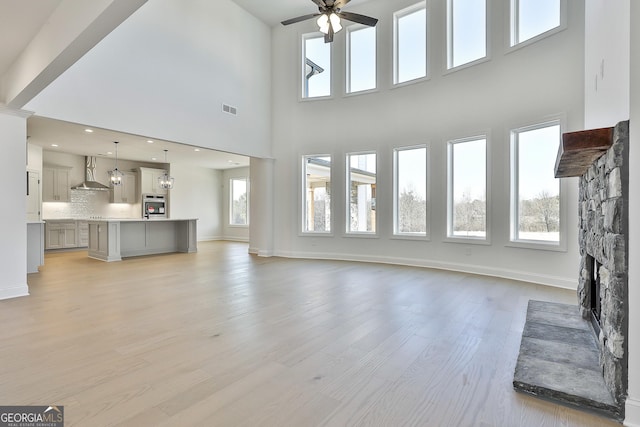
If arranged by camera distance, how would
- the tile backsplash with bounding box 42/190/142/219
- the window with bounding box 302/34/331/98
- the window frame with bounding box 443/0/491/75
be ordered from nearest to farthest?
the window frame with bounding box 443/0/491/75, the window with bounding box 302/34/331/98, the tile backsplash with bounding box 42/190/142/219

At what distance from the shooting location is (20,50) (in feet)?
11.1

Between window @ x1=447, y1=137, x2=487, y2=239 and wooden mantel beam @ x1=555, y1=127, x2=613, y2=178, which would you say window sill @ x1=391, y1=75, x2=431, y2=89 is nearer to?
window @ x1=447, y1=137, x2=487, y2=239

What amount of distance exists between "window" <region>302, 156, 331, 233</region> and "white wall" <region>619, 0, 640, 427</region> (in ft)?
20.0

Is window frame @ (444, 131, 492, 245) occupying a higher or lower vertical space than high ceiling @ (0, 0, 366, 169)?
lower

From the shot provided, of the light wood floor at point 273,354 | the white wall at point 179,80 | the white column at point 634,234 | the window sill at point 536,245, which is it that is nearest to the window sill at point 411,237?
the window sill at point 536,245

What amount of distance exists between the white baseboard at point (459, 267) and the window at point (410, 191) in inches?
23.5

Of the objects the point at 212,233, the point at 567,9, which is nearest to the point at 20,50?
the point at 567,9

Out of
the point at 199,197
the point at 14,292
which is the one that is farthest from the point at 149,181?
the point at 14,292

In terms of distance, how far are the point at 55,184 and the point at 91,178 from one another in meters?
0.85

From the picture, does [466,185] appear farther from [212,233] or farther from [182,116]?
[212,233]

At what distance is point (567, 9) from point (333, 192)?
16.2ft

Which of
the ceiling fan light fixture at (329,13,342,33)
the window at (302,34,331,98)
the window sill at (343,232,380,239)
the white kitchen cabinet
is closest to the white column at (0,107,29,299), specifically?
the ceiling fan light fixture at (329,13,342,33)

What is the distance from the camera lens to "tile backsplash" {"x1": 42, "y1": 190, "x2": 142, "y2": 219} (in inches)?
353

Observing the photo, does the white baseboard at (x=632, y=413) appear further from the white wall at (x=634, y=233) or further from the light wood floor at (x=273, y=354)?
the light wood floor at (x=273, y=354)
